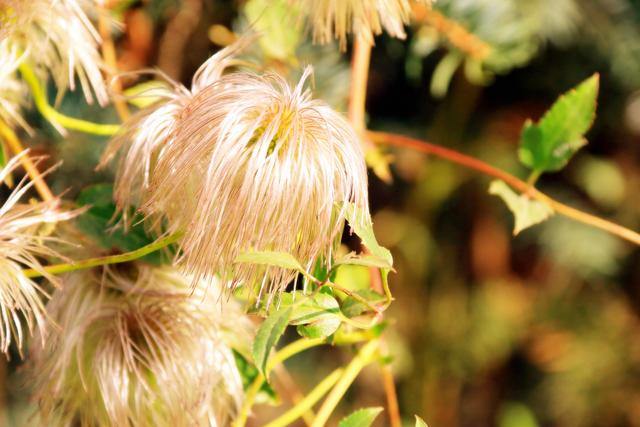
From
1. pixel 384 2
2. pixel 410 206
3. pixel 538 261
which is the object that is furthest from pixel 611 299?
pixel 384 2

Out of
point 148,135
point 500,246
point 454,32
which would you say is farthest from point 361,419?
point 500,246

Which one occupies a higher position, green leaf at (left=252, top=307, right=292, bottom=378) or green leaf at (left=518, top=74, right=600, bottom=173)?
green leaf at (left=252, top=307, right=292, bottom=378)

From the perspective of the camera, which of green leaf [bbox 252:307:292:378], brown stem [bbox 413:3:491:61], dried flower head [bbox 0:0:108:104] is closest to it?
green leaf [bbox 252:307:292:378]

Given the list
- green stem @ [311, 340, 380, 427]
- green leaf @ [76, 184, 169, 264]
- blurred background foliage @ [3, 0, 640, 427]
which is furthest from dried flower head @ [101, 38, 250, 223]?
blurred background foliage @ [3, 0, 640, 427]

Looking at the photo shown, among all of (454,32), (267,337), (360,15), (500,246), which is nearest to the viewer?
(267,337)

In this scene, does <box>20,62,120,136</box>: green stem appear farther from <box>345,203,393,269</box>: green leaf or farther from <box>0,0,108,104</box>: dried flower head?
<box>345,203,393,269</box>: green leaf

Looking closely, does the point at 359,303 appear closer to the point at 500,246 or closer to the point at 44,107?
the point at 44,107

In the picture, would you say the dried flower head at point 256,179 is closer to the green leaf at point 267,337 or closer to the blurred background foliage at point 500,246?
the green leaf at point 267,337
